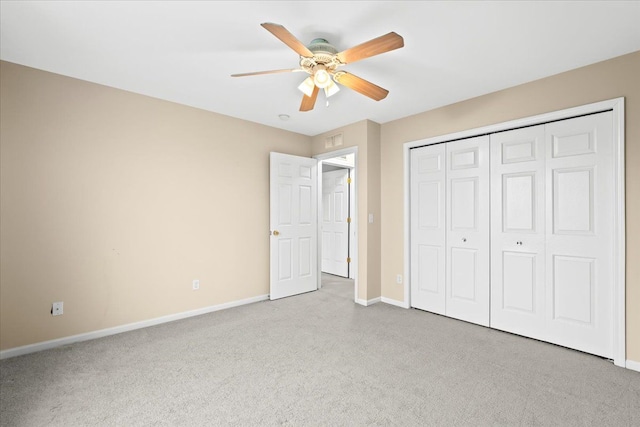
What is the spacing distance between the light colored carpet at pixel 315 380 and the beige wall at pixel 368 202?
0.93 m

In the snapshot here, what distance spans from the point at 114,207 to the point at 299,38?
97.3 inches

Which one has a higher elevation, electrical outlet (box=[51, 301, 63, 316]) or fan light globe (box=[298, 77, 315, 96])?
fan light globe (box=[298, 77, 315, 96])

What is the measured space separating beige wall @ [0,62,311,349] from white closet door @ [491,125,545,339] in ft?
9.72

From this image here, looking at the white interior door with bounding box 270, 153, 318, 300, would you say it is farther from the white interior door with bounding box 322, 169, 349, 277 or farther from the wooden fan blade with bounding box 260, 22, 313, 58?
the wooden fan blade with bounding box 260, 22, 313, 58

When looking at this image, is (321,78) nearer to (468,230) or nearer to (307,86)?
(307,86)

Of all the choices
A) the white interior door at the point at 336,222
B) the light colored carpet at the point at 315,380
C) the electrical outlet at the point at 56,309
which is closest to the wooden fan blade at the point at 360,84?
the light colored carpet at the point at 315,380

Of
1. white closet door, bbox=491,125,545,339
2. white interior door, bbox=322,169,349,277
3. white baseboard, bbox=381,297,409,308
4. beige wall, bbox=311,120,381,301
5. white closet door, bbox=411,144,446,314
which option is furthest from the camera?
white interior door, bbox=322,169,349,277

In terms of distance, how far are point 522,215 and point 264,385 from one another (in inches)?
113

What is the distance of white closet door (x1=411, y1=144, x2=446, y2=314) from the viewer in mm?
3676

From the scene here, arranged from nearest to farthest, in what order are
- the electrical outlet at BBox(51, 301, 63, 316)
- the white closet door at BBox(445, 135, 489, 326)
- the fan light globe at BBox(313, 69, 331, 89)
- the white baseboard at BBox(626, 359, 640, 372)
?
the fan light globe at BBox(313, 69, 331, 89) < the white baseboard at BBox(626, 359, 640, 372) < the electrical outlet at BBox(51, 301, 63, 316) < the white closet door at BBox(445, 135, 489, 326)

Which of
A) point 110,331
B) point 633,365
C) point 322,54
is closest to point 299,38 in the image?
point 322,54

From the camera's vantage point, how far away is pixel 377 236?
13.8ft

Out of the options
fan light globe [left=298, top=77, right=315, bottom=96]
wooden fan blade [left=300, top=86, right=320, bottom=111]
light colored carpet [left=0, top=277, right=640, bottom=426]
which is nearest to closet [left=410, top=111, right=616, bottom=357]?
light colored carpet [left=0, top=277, right=640, bottom=426]

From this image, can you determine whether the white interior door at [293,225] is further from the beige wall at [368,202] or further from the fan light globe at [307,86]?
the fan light globe at [307,86]
